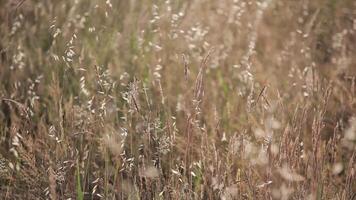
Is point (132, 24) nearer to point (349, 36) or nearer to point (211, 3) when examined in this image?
point (211, 3)

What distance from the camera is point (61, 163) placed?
204cm

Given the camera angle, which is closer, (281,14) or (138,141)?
(138,141)

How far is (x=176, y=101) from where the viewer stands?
2.75 meters

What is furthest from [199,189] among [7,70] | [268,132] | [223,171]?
[7,70]

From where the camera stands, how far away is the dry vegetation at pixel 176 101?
2008 mm

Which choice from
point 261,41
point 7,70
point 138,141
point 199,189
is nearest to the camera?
point 199,189

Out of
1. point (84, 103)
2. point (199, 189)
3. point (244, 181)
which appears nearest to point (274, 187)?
point (244, 181)

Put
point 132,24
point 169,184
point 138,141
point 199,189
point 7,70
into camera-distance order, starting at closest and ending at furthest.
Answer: point 169,184 → point 199,189 → point 138,141 → point 7,70 → point 132,24

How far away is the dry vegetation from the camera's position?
201 cm

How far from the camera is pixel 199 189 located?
215cm

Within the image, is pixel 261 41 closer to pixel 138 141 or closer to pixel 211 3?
pixel 211 3

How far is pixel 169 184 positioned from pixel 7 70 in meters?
1.18

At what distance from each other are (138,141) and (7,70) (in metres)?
0.81

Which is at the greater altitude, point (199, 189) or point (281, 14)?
point (281, 14)
